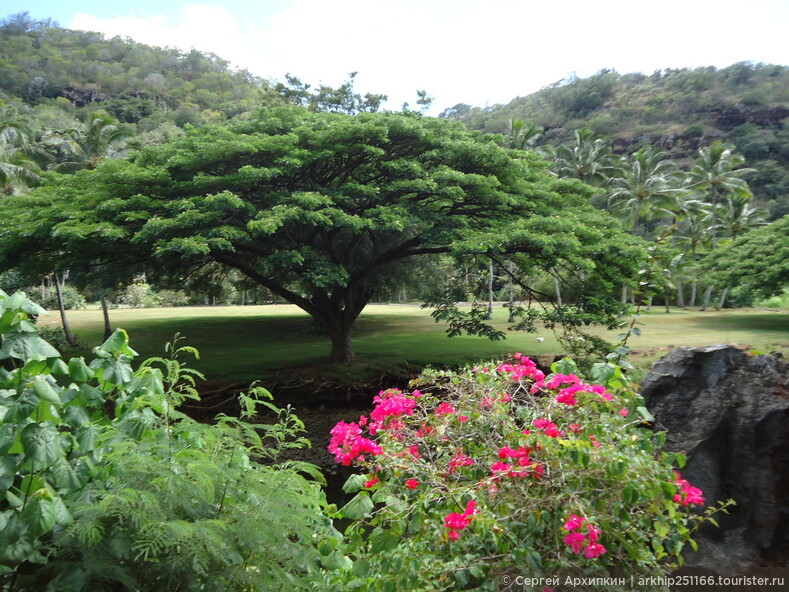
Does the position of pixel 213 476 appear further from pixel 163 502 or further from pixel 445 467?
pixel 445 467

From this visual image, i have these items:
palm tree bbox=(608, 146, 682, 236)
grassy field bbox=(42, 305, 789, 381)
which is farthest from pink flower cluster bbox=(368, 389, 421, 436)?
palm tree bbox=(608, 146, 682, 236)

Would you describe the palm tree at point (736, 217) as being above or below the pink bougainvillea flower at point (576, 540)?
above

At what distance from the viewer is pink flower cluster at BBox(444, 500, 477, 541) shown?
173 cm

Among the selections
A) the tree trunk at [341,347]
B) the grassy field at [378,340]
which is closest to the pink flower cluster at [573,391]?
the grassy field at [378,340]

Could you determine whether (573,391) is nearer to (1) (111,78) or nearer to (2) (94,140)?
(2) (94,140)

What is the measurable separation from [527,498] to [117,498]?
141 centimetres

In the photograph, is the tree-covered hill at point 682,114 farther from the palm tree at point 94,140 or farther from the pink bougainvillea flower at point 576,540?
the pink bougainvillea flower at point 576,540

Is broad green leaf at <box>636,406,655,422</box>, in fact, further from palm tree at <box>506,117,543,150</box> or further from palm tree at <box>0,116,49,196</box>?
palm tree at <box>506,117,543,150</box>

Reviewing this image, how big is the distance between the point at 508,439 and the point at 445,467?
0.32m

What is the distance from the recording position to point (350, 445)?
8.19ft

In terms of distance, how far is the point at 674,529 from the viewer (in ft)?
6.78

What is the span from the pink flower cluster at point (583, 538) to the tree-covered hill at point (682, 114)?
52.0 m

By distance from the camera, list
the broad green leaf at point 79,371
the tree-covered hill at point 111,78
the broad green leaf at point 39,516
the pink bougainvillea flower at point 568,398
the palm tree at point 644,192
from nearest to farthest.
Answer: the broad green leaf at point 39,516 < the broad green leaf at point 79,371 < the pink bougainvillea flower at point 568,398 < the palm tree at point 644,192 < the tree-covered hill at point 111,78

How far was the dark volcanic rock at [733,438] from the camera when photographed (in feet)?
10.3
